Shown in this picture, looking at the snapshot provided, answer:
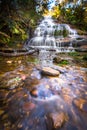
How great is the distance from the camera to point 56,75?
3512 millimetres

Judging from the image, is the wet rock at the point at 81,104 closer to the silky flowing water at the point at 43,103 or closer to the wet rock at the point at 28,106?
the silky flowing water at the point at 43,103

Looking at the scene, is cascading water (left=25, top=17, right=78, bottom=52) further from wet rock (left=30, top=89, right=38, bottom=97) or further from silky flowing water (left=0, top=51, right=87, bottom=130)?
wet rock (left=30, top=89, right=38, bottom=97)

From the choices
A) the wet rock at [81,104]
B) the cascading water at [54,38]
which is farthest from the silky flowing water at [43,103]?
the cascading water at [54,38]

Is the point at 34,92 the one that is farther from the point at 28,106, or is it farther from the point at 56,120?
the point at 56,120

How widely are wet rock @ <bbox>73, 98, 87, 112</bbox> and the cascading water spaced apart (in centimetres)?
707

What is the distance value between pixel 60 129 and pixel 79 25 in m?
15.8

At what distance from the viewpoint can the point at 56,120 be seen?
1.80 metres

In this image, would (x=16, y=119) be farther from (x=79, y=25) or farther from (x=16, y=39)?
(x=79, y=25)

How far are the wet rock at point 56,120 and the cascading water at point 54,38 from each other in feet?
24.8

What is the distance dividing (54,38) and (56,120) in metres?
10.1

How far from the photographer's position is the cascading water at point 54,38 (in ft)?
33.3

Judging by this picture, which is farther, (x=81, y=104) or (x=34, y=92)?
(x=34, y=92)

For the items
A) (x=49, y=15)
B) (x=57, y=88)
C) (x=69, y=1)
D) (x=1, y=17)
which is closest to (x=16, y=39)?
(x=1, y=17)

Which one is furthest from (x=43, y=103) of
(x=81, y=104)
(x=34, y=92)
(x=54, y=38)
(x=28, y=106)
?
(x=54, y=38)
